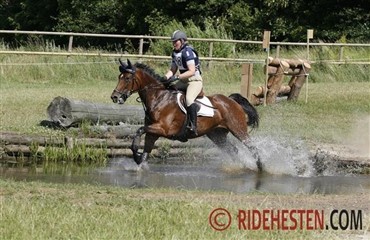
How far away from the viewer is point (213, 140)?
56.6 feet

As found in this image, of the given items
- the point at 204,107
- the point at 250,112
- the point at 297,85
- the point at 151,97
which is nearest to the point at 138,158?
the point at 151,97

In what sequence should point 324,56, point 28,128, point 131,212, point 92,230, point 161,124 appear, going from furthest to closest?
point 324,56, point 28,128, point 161,124, point 131,212, point 92,230

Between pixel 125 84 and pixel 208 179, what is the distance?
2.21 meters

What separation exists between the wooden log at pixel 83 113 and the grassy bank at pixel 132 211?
6.33 meters

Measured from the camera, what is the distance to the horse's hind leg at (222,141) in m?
17.0

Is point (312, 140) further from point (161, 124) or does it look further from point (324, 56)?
point (324, 56)

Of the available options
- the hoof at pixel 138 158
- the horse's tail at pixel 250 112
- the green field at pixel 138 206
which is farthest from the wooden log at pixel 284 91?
the hoof at pixel 138 158

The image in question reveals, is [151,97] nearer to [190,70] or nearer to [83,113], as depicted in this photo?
[190,70]

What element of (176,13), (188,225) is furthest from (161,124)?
(176,13)

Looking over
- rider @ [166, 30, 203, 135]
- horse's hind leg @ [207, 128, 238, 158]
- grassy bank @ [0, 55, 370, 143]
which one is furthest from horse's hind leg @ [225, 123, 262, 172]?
grassy bank @ [0, 55, 370, 143]

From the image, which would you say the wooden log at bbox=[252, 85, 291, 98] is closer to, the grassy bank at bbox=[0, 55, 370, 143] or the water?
the grassy bank at bbox=[0, 55, 370, 143]

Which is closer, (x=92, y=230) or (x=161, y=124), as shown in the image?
(x=92, y=230)

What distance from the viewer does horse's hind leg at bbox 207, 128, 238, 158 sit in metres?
17.0

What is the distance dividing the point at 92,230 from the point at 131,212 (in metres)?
1.19
